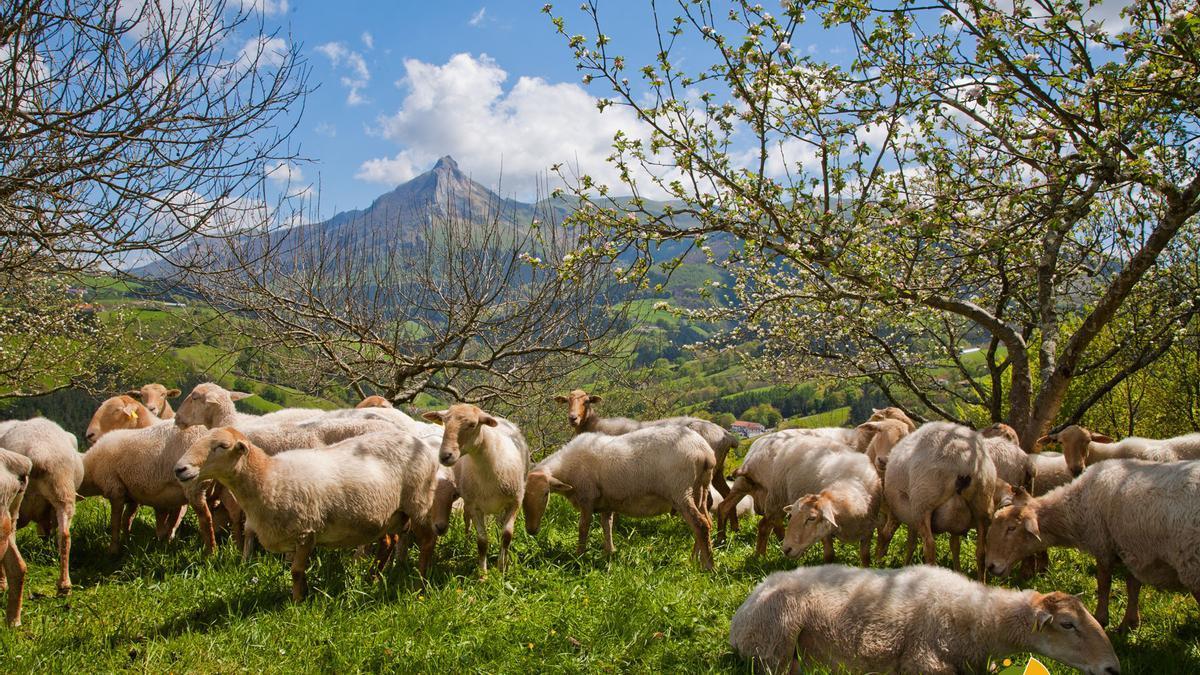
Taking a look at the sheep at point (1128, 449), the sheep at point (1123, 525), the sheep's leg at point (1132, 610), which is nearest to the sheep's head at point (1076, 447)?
the sheep at point (1128, 449)

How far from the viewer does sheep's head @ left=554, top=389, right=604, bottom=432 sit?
1101 centimetres

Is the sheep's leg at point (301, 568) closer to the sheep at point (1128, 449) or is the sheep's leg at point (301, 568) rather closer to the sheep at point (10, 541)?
the sheep at point (10, 541)

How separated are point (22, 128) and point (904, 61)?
24.7 ft

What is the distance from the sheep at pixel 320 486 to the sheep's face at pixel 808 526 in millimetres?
3308

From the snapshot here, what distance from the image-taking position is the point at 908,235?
7430 millimetres

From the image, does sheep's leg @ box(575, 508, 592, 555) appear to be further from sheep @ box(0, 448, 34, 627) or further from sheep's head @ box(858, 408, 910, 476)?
sheep @ box(0, 448, 34, 627)

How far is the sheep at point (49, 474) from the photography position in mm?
6840

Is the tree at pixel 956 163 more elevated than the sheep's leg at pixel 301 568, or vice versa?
the tree at pixel 956 163

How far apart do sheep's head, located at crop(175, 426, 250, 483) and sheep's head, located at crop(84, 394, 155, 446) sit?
4498 mm

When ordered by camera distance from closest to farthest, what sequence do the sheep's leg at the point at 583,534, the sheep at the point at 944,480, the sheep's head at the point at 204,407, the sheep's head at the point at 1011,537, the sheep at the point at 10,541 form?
the sheep at the point at 10,541, the sheep's head at the point at 1011,537, the sheep at the point at 944,480, the sheep's leg at the point at 583,534, the sheep's head at the point at 204,407

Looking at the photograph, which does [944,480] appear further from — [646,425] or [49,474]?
[49,474]

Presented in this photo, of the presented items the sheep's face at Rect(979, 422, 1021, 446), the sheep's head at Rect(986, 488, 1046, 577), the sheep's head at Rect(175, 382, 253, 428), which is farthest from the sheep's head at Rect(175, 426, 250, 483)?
the sheep's face at Rect(979, 422, 1021, 446)

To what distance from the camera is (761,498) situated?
924 cm

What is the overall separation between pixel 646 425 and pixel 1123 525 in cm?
540
